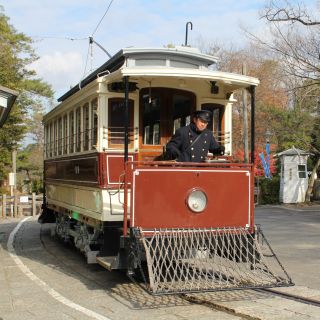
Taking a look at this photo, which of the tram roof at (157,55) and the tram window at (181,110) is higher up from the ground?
the tram roof at (157,55)

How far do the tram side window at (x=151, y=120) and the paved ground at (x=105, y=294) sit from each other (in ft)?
7.85

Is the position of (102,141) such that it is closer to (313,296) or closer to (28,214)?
(313,296)

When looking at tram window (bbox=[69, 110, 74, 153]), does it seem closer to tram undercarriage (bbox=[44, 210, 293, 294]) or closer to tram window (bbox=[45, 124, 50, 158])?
tram undercarriage (bbox=[44, 210, 293, 294])

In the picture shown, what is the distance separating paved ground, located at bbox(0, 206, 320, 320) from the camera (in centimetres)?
631

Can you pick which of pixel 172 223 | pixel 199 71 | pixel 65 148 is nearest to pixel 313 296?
pixel 172 223

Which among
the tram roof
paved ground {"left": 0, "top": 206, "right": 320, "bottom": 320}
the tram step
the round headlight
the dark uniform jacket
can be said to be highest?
the tram roof

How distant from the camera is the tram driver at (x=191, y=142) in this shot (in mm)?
7699

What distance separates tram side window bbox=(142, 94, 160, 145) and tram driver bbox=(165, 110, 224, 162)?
112 cm

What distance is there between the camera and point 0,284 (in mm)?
8422

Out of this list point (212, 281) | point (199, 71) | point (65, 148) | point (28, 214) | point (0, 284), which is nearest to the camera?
point (212, 281)

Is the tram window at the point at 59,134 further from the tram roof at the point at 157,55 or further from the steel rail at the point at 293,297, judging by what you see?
the steel rail at the point at 293,297

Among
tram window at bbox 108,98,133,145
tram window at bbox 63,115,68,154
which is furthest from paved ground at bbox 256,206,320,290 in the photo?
tram window at bbox 63,115,68,154

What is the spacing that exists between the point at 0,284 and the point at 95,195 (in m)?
2.09

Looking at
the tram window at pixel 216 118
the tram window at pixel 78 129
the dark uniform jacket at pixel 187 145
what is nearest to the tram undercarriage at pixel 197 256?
the dark uniform jacket at pixel 187 145
